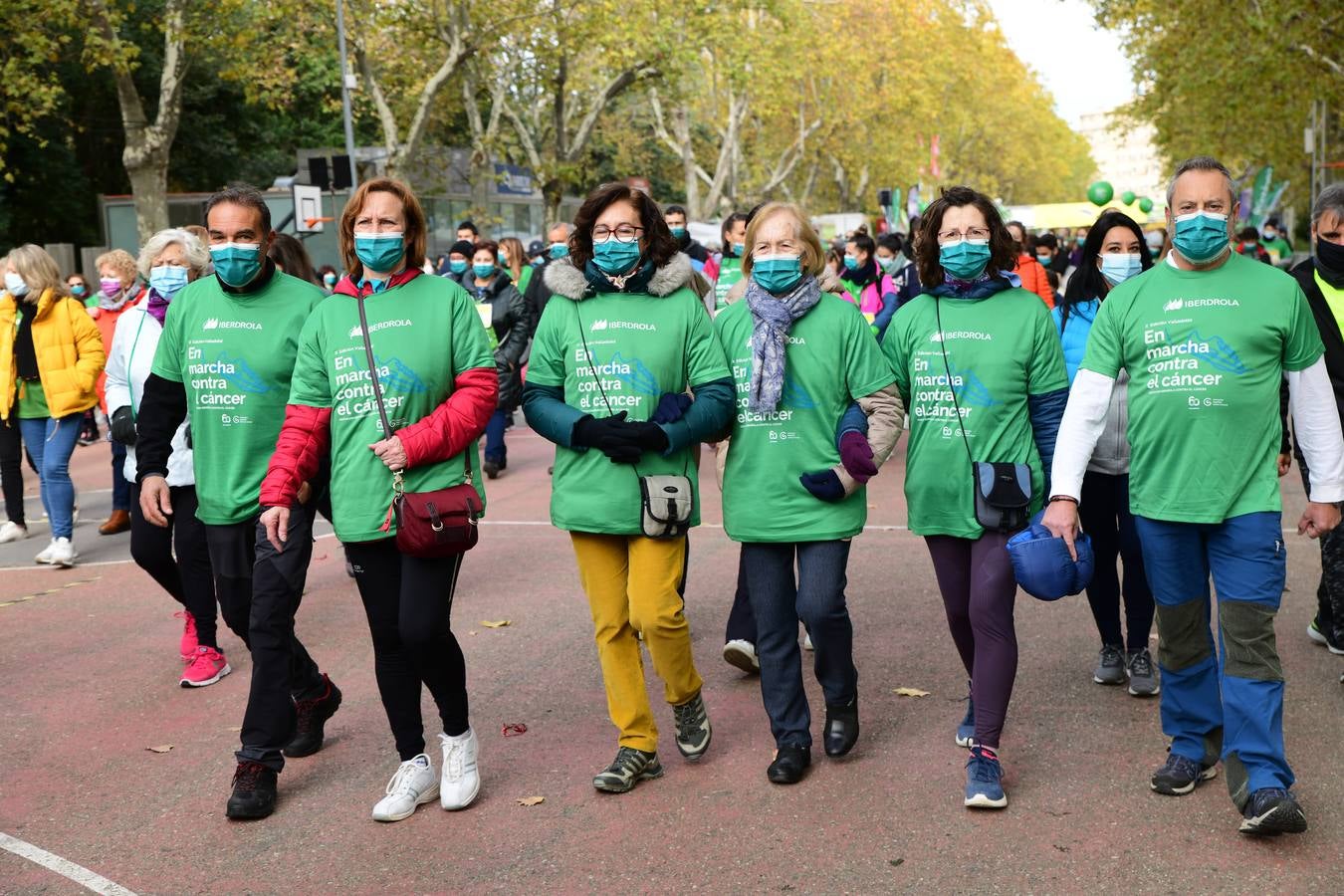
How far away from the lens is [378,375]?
4523 mm

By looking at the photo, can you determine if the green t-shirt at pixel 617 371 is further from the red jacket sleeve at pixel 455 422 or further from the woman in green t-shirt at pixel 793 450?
Result: the red jacket sleeve at pixel 455 422

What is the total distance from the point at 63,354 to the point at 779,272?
6250 millimetres

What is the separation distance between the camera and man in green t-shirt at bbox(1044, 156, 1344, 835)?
4.29 metres

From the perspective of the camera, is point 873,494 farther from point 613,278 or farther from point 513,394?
point 613,278

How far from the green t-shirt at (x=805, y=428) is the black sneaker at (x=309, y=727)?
5.86 feet

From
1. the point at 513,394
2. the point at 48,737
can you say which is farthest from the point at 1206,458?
the point at 513,394

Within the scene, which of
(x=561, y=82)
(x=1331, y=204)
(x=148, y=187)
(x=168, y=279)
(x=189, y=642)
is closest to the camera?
(x=1331, y=204)

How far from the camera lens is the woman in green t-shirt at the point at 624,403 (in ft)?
15.6

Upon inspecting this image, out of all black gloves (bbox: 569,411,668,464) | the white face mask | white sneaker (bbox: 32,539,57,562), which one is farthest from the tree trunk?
black gloves (bbox: 569,411,668,464)

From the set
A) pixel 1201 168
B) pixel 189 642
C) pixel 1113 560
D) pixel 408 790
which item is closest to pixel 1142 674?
pixel 1113 560

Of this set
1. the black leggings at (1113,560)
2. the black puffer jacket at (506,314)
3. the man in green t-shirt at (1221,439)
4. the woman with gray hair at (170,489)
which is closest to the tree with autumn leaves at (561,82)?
the black puffer jacket at (506,314)

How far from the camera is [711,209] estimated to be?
147 feet

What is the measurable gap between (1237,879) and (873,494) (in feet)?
22.9

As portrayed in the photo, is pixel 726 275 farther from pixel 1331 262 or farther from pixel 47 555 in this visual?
pixel 1331 262
